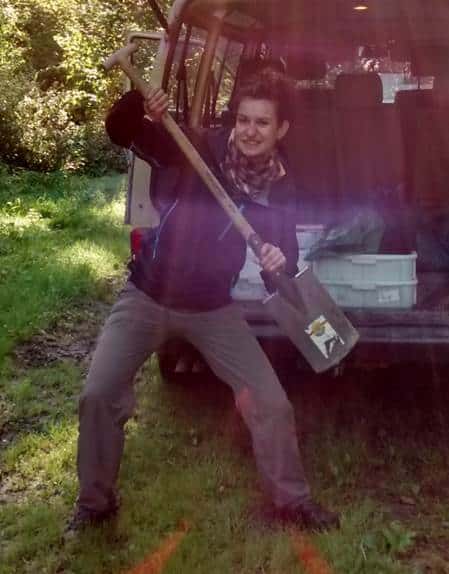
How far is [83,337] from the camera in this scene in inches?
215

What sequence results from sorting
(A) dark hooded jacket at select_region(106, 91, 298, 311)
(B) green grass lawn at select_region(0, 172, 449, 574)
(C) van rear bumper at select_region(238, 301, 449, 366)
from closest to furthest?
(B) green grass lawn at select_region(0, 172, 449, 574) → (A) dark hooded jacket at select_region(106, 91, 298, 311) → (C) van rear bumper at select_region(238, 301, 449, 366)

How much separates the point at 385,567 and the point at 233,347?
93cm

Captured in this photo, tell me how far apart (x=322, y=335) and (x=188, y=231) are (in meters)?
0.67

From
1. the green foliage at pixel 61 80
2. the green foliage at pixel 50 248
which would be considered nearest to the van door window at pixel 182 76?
the green foliage at pixel 50 248

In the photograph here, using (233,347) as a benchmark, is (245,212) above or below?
above

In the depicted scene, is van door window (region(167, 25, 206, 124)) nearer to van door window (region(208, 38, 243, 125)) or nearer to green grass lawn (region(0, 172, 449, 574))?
van door window (region(208, 38, 243, 125))

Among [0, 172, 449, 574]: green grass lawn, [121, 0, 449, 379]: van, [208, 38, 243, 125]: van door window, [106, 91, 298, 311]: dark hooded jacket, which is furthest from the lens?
[208, 38, 243, 125]: van door window

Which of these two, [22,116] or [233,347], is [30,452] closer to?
[233,347]

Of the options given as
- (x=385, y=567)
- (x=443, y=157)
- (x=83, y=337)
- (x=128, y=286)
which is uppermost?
(x=443, y=157)

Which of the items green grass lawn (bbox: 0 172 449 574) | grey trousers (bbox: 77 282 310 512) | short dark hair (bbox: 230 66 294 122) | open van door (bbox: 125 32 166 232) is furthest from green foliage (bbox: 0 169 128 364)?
short dark hair (bbox: 230 66 294 122)

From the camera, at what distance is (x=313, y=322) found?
3.23m

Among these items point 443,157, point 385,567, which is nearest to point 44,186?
point 443,157

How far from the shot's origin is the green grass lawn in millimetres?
2938

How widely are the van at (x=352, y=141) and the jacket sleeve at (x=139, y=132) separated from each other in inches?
18.6
